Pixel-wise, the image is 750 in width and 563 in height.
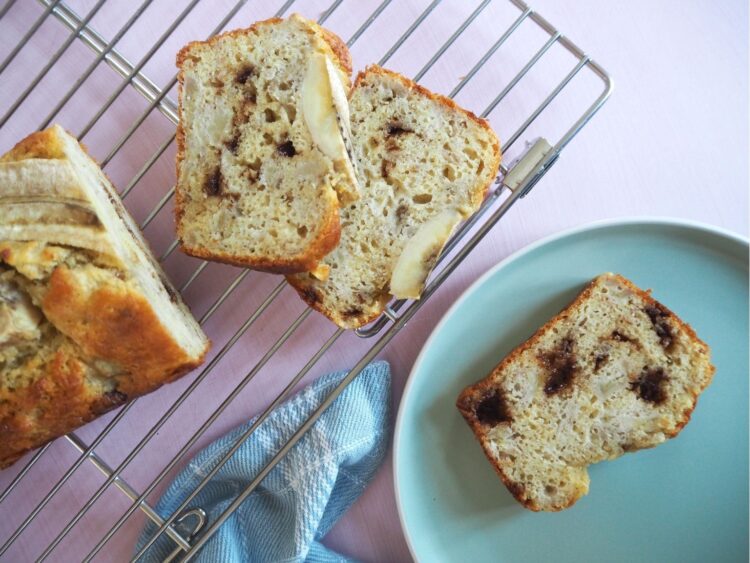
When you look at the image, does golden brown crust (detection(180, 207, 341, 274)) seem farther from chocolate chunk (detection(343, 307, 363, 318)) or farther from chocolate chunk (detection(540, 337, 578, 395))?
chocolate chunk (detection(540, 337, 578, 395))

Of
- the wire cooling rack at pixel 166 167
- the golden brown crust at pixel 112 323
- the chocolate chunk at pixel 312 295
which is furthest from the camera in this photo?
the wire cooling rack at pixel 166 167

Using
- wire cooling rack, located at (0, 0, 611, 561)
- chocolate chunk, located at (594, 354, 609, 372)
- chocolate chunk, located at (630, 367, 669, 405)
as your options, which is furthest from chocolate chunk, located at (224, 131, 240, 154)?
chocolate chunk, located at (630, 367, 669, 405)

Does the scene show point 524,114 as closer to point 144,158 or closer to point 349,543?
point 144,158

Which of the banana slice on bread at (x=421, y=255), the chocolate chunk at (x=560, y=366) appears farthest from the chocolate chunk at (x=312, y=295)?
the chocolate chunk at (x=560, y=366)

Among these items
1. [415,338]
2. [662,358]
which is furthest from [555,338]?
[415,338]

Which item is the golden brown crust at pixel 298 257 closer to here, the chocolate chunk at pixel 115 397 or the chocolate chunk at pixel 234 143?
the chocolate chunk at pixel 234 143

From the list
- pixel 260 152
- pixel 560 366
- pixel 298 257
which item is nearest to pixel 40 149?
pixel 260 152
